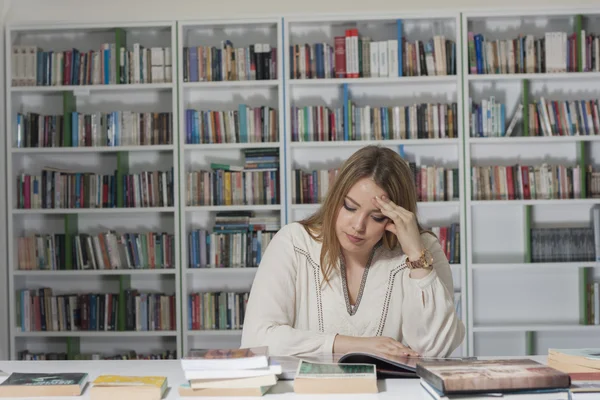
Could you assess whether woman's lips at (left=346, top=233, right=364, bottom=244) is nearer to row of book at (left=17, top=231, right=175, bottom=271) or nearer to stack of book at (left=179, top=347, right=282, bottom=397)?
stack of book at (left=179, top=347, right=282, bottom=397)

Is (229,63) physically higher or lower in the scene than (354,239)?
higher

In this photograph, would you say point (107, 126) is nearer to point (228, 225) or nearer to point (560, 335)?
point (228, 225)

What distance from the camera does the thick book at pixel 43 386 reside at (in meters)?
1.82

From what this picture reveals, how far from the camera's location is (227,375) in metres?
1.78

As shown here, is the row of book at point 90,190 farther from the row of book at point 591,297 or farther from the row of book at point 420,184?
the row of book at point 591,297

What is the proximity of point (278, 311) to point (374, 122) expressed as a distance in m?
2.38

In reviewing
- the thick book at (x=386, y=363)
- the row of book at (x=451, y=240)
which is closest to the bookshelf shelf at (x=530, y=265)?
the row of book at (x=451, y=240)

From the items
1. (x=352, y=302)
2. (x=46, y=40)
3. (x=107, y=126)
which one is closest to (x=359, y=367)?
(x=352, y=302)

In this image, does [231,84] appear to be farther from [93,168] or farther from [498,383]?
[498,383]

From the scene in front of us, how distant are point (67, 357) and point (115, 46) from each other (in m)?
1.91

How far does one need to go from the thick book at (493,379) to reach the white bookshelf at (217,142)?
2.83 meters

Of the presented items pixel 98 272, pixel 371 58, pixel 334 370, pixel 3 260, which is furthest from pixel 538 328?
pixel 3 260

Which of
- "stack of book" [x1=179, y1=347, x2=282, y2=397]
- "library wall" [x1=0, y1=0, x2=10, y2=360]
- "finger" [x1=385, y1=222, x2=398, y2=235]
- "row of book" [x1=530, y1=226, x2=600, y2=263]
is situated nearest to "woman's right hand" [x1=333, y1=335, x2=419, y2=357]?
"finger" [x1=385, y1=222, x2=398, y2=235]

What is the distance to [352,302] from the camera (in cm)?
247
